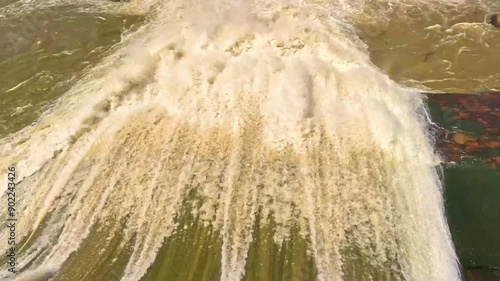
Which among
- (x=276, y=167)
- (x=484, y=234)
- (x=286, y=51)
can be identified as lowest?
(x=484, y=234)

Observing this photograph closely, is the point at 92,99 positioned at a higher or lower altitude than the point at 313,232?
higher

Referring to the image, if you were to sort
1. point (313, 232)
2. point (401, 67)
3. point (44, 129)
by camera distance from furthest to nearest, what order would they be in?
point (401, 67) → point (44, 129) → point (313, 232)

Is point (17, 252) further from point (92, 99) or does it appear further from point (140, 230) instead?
point (92, 99)

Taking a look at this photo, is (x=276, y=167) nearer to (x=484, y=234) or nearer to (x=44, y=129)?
(x=484, y=234)

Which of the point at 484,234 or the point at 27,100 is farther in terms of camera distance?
the point at 27,100

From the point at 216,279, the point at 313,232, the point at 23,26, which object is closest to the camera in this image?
the point at 216,279

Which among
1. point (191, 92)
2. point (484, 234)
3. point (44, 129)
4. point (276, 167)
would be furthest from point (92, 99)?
point (484, 234)

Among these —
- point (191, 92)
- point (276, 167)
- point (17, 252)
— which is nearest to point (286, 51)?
point (191, 92)
